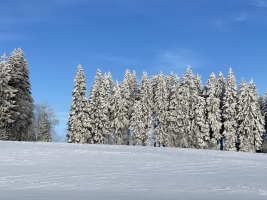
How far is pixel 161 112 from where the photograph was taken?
2564 inches

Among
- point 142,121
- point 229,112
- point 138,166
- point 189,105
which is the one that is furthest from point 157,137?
point 138,166

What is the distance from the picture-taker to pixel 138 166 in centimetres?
2300

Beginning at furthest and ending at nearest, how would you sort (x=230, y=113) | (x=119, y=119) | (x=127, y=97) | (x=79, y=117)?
(x=127, y=97) → (x=119, y=119) → (x=230, y=113) → (x=79, y=117)

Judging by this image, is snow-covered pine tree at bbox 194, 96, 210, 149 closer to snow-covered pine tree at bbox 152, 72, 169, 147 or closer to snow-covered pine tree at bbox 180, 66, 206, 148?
snow-covered pine tree at bbox 180, 66, 206, 148

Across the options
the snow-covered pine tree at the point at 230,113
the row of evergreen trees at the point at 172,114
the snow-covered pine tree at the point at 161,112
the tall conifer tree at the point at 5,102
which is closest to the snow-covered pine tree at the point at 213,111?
the row of evergreen trees at the point at 172,114

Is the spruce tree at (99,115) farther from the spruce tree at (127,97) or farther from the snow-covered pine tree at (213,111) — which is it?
the snow-covered pine tree at (213,111)

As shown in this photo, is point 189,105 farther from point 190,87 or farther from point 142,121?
point 142,121

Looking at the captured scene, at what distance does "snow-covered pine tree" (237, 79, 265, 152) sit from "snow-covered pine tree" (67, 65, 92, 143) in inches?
1039

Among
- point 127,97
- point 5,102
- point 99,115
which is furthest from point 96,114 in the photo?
point 5,102

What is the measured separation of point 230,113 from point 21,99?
118ft

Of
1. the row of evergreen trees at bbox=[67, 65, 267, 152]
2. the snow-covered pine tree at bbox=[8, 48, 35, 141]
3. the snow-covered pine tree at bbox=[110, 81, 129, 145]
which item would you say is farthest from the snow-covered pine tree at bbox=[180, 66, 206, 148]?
the snow-covered pine tree at bbox=[8, 48, 35, 141]

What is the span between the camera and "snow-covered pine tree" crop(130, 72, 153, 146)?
62.7 m

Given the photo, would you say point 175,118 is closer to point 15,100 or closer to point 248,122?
point 248,122

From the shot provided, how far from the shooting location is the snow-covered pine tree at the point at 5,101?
48575mm
